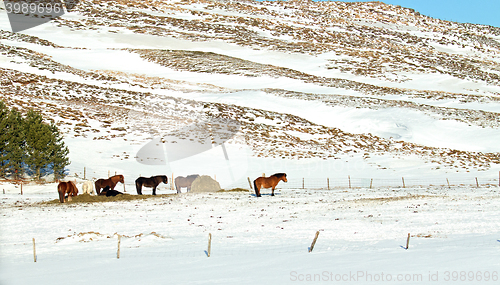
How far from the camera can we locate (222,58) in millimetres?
83688

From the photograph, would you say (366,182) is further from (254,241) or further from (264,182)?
(254,241)

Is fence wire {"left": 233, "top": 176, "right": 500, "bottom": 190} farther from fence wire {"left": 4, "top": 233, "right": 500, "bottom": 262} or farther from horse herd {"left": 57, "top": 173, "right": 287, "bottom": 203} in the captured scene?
fence wire {"left": 4, "top": 233, "right": 500, "bottom": 262}

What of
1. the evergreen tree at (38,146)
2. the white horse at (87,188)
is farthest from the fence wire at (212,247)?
the evergreen tree at (38,146)

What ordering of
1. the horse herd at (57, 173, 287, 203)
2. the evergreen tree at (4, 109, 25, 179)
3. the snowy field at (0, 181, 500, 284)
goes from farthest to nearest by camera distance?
the evergreen tree at (4, 109, 25, 179), the horse herd at (57, 173, 287, 203), the snowy field at (0, 181, 500, 284)

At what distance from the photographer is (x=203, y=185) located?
1125 inches

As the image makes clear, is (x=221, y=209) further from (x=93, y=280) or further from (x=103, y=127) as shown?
(x=103, y=127)

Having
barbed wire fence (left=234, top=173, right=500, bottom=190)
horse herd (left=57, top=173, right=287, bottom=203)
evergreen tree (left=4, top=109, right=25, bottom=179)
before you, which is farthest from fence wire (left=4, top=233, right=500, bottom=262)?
barbed wire fence (left=234, top=173, right=500, bottom=190)

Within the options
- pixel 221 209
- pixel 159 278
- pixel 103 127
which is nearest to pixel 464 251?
pixel 159 278

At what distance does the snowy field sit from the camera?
387 inches

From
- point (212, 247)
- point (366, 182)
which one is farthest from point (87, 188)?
point (366, 182)

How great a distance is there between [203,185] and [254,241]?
15111mm

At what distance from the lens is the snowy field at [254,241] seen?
9.83 m

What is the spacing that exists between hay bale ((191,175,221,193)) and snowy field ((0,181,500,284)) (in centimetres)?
515

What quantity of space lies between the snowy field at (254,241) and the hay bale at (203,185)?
5.15 meters
